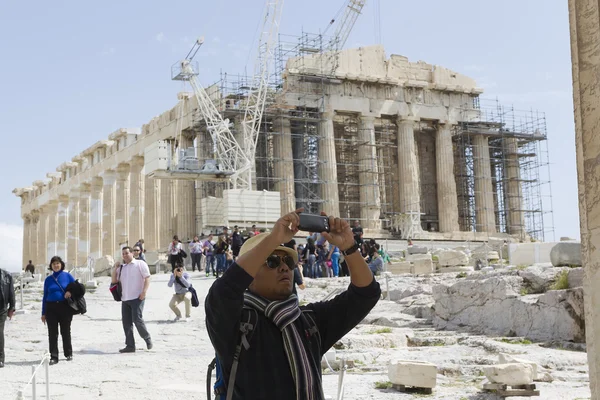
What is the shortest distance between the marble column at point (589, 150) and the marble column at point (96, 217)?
148 feet

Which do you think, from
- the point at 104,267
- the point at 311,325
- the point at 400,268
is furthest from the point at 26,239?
the point at 311,325

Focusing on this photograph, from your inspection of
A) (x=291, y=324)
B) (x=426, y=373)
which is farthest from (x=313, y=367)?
(x=426, y=373)

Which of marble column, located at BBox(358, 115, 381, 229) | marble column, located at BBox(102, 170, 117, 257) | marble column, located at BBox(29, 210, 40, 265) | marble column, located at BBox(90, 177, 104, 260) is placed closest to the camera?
marble column, located at BBox(358, 115, 381, 229)

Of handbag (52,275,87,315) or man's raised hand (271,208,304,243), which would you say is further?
handbag (52,275,87,315)

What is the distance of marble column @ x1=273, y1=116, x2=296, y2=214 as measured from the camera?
3816 centimetres

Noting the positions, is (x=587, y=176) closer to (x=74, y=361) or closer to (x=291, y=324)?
(x=291, y=324)

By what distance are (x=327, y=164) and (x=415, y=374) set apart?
104ft

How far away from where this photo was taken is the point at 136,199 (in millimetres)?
44938

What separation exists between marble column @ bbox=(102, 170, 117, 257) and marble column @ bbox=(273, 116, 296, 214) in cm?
1317

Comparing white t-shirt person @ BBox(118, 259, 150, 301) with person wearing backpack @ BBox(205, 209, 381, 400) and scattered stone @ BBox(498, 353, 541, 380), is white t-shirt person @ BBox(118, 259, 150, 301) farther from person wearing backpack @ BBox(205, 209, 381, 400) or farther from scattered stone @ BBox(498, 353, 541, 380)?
person wearing backpack @ BBox(205, 209, 381, 400)

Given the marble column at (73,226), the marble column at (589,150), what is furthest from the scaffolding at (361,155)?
the marble column at (589,150)

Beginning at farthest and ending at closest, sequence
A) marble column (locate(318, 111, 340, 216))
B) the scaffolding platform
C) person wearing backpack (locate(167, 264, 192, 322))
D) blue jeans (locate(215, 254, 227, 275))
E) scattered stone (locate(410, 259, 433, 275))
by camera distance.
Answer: marble column (locate(318, 111, 340, 216)) < the scaffolding platform < scattered stone (locate(410, 259, 433, 275)) < blue jeans (locate(215, 254, 227, 275)) < person wearing backpack (locate(167, 264, 192, 322))

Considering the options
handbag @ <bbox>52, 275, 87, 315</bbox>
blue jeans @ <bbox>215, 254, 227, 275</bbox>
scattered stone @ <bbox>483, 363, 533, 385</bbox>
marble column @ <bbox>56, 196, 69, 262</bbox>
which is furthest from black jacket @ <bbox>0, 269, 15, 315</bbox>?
marble column @ <bbox>56, 196, 69, 262</bbox>

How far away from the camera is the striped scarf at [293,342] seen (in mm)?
3430
